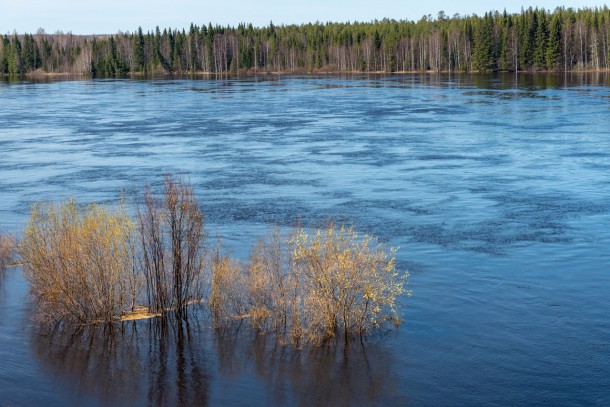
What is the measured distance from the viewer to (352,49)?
149000 mm

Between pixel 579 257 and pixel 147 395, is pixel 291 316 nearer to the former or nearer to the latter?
pixel 147 395

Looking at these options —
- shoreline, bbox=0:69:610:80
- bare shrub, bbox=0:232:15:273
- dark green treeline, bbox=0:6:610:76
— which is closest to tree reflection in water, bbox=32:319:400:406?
bare shrub, bbox=0:232:15:273

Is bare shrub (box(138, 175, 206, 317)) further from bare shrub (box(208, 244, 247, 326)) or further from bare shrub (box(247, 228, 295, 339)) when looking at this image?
bare shrub (box(247, 228, 295, 339))

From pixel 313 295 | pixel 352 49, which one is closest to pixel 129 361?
pixel 313 295

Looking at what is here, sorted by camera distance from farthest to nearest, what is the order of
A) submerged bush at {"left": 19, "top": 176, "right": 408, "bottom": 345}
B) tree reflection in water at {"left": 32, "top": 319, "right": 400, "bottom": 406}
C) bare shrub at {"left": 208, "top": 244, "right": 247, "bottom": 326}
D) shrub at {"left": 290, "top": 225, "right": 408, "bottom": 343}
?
1. bare shrub at {"left": 208, "top": 244, "right": 247, "bottom": 326}
2. submerged bush at {"left": 19, "top": 176, "right": 408, "bottom": 345}
3. shrub at {"left": 290, "top": 225, "right": 408, "bottom": 343}
4. tree reflection in water at {"left": 32, "top": 319, "right": 400, "bottom": 406}

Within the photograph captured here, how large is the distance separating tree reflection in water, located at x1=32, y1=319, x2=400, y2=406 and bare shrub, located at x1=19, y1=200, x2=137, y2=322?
0.53m

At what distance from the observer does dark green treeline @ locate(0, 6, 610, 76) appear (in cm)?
12256

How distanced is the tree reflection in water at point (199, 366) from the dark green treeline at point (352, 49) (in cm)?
11098

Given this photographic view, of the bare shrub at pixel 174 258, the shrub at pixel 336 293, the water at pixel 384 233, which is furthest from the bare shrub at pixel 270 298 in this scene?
the bare shrub at pixel 174 258

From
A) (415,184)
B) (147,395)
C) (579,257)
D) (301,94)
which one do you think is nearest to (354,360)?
(147,395)

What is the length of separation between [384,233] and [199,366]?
10.7 metres

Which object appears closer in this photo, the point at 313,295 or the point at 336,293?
the point at 313,295

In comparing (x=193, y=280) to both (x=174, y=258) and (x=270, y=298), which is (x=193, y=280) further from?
(x=270, y=298)

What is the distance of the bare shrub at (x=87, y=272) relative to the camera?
20547 mm
